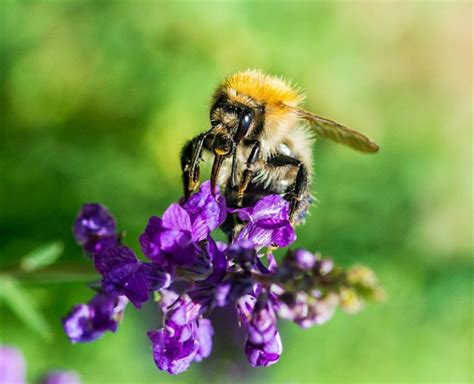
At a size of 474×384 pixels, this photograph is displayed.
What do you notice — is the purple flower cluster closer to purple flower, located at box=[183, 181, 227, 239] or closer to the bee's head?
purple flower, located at box=[183, 181, 227, 239]

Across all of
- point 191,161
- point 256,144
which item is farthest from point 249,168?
point 191,161

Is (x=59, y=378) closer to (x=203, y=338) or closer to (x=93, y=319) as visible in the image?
(x=93, y=319)

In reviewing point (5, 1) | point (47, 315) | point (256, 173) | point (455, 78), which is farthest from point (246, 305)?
point (455, 78)

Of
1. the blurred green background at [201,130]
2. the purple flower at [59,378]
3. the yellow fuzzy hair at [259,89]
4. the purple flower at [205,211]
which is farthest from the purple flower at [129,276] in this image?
the blurred green background at [201,130]

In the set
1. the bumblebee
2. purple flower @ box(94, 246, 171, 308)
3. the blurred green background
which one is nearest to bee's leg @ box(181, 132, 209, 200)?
the bumblebee

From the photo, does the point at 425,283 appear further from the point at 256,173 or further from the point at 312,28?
the point at 256,173

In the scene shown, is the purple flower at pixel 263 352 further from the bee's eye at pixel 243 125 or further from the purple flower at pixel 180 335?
the bee's eye at pixel 243 125
